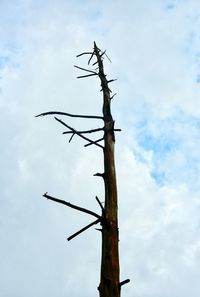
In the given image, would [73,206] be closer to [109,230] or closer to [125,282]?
[109,230]

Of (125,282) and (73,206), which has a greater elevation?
(73,206)

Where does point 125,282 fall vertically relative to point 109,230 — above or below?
below

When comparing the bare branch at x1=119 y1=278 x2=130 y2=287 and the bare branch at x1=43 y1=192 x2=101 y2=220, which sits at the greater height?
the bare branch at x1=43 y1=192 x2=101 y2=220

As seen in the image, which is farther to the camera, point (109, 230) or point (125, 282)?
point (109, 230)

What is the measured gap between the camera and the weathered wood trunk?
6777mm

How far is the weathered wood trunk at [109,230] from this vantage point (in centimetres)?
678

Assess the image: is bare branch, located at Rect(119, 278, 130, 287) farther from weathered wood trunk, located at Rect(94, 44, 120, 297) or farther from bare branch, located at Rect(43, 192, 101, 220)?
bare branch, located at Rect(43, 192, 101, 220)

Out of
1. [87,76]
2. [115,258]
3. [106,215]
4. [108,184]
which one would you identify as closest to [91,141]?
[108,184]

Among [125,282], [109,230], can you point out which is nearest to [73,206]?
[109,230]

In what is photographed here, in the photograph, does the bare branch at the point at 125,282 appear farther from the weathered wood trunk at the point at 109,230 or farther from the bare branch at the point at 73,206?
the bare branch at the point at 73,206

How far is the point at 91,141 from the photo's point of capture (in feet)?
29.3

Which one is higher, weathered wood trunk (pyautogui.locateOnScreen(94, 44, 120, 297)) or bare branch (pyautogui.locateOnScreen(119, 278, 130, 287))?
weathered wood trunk (pyautogui.locateOnScreen(94, 44, 120, 297))

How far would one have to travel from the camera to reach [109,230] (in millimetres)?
7348

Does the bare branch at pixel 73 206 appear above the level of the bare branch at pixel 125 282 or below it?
above
